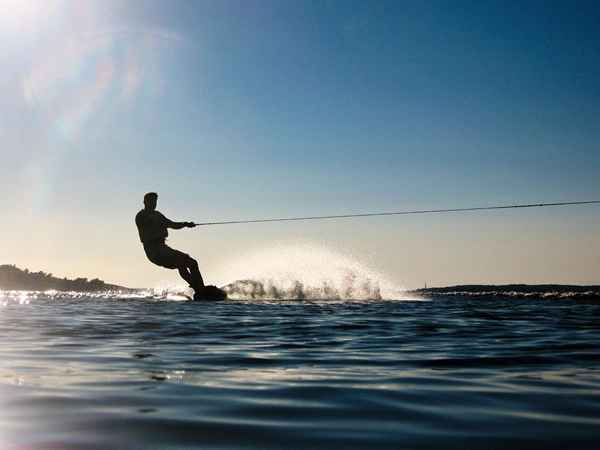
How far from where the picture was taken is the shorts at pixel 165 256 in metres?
22.8

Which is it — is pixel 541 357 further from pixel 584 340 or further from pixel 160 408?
pixel 160 408

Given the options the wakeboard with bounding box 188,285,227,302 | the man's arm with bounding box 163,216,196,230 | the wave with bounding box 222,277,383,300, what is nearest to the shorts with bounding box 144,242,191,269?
the man's arm with bounding box 163,216,196,230

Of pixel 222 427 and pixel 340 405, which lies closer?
pixel 222 427

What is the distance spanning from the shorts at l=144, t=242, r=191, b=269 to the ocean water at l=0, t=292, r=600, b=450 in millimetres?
13720

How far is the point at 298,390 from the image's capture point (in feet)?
14.7

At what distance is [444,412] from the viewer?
374 centimetres

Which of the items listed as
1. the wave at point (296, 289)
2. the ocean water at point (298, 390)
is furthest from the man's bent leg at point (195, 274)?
the ocean water at point (298, 390)

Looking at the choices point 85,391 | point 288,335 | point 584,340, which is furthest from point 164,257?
point 85,391

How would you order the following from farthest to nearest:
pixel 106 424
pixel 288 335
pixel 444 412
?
pixel 288 335 → pixel 444 412 → pixel 106 424

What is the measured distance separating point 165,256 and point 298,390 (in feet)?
62.1

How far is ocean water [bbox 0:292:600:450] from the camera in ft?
10.1

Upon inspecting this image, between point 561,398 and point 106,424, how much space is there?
2837mm

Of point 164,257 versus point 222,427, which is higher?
point 164,257

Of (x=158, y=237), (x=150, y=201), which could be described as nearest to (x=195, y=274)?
(x=158, y=237)
